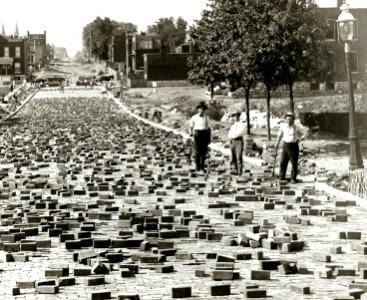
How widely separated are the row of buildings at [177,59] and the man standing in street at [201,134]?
30.8 meters

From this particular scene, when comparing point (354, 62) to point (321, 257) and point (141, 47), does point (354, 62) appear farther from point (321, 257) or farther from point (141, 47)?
→ point (321, 257)

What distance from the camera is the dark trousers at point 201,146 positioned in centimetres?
2405

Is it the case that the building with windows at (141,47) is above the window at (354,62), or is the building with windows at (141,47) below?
above

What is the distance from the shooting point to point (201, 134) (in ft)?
80.3

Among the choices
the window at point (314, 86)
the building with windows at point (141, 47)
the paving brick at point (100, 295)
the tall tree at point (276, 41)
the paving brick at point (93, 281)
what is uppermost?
the building with windows at point (141, 47)

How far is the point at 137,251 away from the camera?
1226 centimetres

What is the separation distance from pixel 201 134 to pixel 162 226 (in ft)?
34.7

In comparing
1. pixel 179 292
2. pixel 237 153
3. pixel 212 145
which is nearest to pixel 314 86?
pixel 212 145

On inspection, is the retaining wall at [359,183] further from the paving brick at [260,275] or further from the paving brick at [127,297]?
the paving brick at [127,297]

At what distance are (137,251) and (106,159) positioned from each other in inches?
639

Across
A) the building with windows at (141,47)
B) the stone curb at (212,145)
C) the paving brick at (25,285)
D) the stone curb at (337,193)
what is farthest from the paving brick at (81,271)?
the building with windows at (141,47)

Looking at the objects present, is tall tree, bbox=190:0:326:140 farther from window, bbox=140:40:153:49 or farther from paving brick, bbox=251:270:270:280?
window, bbox=140:40:153:49

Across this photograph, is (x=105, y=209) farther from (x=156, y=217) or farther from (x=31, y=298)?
(x=31, y=298)

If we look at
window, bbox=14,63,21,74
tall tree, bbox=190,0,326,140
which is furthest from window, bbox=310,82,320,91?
window, bbox=14,63,21,74
